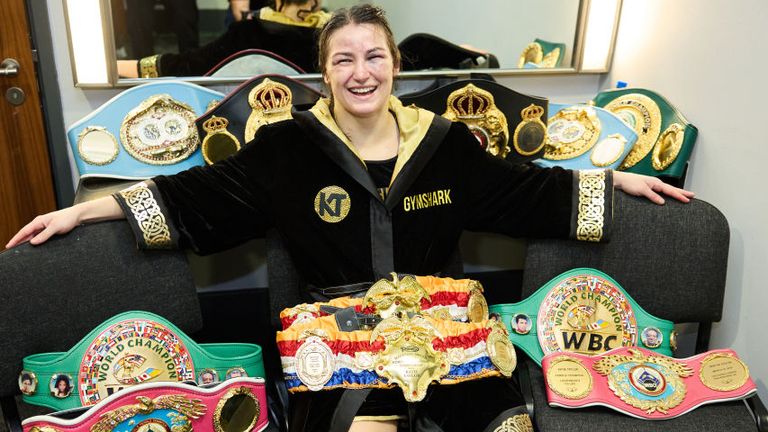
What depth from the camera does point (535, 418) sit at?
1.42 metres

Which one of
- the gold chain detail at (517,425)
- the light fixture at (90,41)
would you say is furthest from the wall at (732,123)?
the light fixture at (90,41)

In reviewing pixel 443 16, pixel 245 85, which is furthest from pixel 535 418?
pixel 443 16

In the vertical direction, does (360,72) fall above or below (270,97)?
above

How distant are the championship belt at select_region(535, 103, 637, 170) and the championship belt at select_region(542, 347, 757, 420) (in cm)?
67

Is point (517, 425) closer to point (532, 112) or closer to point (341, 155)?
point (341, 155)

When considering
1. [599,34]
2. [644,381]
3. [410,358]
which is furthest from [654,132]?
[410,358]

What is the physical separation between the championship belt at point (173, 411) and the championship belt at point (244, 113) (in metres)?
0.75

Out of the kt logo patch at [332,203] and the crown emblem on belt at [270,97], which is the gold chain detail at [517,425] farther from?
the crown emblem on belt at [270,97]

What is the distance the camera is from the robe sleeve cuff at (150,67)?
2.04m

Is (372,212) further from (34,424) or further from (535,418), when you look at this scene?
(34,424)

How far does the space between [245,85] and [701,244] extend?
1.29 meters

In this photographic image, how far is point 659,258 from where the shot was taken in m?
1.60

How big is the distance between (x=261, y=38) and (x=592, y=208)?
1202 mm

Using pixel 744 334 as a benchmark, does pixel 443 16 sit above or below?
above
